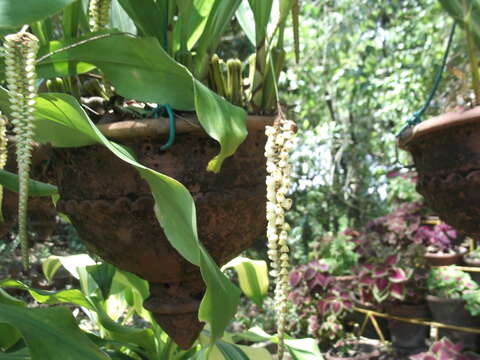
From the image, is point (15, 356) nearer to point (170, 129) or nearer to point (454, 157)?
point (170, 129)

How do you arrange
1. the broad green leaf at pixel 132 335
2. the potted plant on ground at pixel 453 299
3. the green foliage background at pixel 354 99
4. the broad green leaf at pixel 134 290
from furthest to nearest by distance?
the green foliage background at pixel 354 99 → the potted plant on ground at pixel 453 299 → the broad green leaf at pixel 134 290 → the broad green leaf at pixel 132 335

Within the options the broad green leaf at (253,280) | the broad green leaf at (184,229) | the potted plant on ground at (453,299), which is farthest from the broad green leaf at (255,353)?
the potted plant on ground at (453,299)

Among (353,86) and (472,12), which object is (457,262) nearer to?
(353,86)

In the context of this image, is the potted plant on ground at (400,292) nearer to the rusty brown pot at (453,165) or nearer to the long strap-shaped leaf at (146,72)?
the rusty brown pot at (453,165)

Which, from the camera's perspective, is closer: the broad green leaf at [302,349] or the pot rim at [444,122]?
the pot rim at [444,122]

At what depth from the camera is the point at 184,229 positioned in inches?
18.7

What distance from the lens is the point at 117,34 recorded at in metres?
0.52

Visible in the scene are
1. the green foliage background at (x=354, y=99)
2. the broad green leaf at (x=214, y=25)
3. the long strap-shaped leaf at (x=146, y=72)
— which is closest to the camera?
the long strap-shaped leaf at (x=146, y=72)

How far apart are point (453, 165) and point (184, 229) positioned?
1.55ft

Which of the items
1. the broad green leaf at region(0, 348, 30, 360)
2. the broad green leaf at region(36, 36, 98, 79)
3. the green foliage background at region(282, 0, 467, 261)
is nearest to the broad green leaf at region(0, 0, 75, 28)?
the broad green leaf at region(36, 36, 98, 79)

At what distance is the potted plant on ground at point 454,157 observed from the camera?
73 centimetres

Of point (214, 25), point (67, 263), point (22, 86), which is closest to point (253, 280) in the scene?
point (67, 263)

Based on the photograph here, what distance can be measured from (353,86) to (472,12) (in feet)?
8.23

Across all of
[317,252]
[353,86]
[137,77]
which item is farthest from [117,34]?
[353,86]
